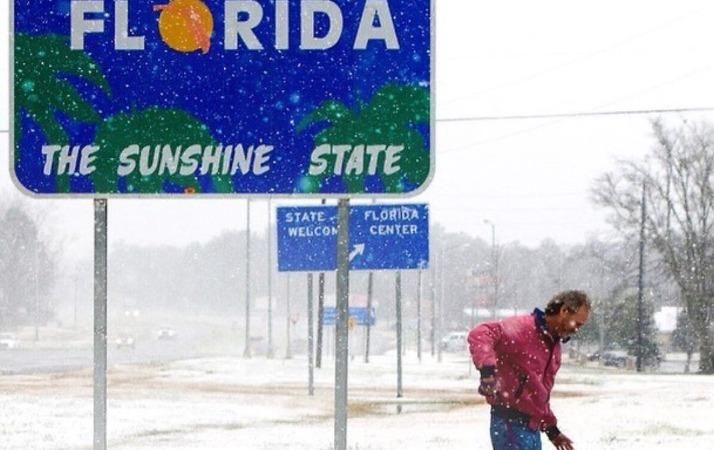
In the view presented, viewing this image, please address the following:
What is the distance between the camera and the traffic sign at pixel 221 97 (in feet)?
20.6

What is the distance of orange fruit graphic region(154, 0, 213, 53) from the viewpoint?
20.6ft

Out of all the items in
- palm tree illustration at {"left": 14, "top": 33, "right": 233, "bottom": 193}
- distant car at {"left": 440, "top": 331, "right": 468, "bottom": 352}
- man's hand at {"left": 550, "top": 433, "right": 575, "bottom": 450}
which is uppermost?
palm tree illustration at {"left": 14, "top": 33, "right": 233, "bottom": 193}

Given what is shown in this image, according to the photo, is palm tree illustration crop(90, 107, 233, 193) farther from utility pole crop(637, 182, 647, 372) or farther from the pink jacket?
utility pole crop(637, 182, 647, 372)

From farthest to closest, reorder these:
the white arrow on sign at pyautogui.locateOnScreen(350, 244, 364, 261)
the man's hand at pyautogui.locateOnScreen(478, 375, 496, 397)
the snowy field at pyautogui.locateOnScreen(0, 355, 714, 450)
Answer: the white arrow on sign at pyautogui.locateOnScreen(350, 244, 364, 261) < the snowy field at pyautogui.locateOnScreen(0, 355, 714, 450) < the man's hand at pyautogui.locateOnScreen(478, 375, 496, 397)

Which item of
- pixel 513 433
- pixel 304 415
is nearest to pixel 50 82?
pixel 513 433

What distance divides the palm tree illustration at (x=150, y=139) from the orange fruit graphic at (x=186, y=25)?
0.30 m

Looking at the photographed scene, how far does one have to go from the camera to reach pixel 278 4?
6281 millimetres

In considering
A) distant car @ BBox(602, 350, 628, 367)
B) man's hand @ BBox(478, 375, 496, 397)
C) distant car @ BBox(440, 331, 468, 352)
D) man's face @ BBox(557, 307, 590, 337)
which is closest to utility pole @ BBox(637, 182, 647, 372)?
distant car @ BBox(602, 350, 628, 367)

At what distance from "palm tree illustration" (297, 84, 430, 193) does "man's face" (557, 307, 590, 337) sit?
172 cm

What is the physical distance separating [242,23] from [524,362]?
275 cm

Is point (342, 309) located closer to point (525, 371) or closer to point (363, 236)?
point (525, 371)

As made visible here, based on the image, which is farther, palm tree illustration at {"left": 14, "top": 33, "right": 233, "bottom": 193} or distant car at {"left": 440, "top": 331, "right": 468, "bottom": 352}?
distant car at {"left": 440, "top": 331, "right": 468, "bottom": 352}

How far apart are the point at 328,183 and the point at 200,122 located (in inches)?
24.6

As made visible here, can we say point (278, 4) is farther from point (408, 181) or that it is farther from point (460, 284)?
point (460, 284)
